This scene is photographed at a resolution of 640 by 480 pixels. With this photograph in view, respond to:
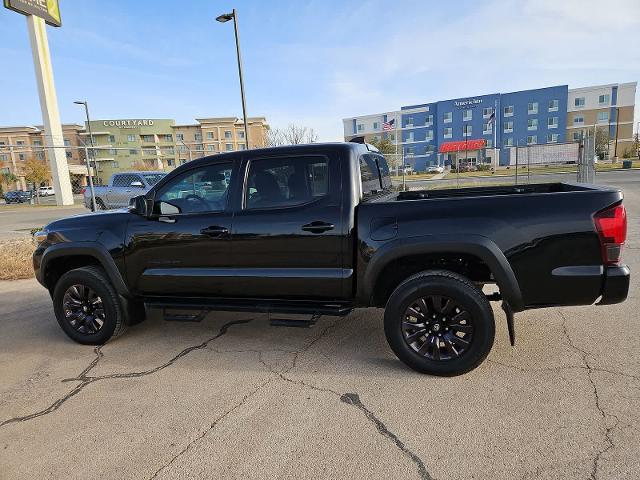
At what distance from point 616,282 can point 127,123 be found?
83.3 m

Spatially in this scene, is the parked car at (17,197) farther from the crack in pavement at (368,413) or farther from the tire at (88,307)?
the crack in pavement at (368,413)

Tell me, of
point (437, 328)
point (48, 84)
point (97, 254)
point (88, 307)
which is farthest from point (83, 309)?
point (48, 84)

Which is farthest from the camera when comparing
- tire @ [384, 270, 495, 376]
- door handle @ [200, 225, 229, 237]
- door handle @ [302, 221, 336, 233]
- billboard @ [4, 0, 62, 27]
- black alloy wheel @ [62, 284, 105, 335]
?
billboard @ [4, 0, 62, 27]

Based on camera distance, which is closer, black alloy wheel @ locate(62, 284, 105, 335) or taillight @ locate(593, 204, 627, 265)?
taillight @ locate(593, 204, 627, 265)

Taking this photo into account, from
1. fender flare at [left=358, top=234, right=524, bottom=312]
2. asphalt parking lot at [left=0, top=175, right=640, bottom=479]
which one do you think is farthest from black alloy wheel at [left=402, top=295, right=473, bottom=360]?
fender flare at [left=358, top=234, right=524, bottom=312]

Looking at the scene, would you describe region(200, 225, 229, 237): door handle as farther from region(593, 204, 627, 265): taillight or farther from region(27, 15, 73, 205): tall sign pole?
region(27, 15, 73, 205): tall sign pole

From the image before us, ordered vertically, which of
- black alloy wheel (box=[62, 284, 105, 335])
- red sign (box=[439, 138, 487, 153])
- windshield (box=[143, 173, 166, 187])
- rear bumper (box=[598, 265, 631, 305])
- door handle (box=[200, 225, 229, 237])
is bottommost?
black alloy wheel (box=[62, 284, 105, 335])

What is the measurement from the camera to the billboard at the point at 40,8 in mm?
26391

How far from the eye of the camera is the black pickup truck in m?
2.93

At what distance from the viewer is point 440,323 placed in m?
3.21

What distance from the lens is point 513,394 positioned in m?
2.90

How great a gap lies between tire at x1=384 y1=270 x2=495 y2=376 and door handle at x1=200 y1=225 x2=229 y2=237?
1622 millimetres

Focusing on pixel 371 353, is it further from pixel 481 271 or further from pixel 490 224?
pixel 490 224

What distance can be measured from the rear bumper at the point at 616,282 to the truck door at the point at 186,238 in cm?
301
